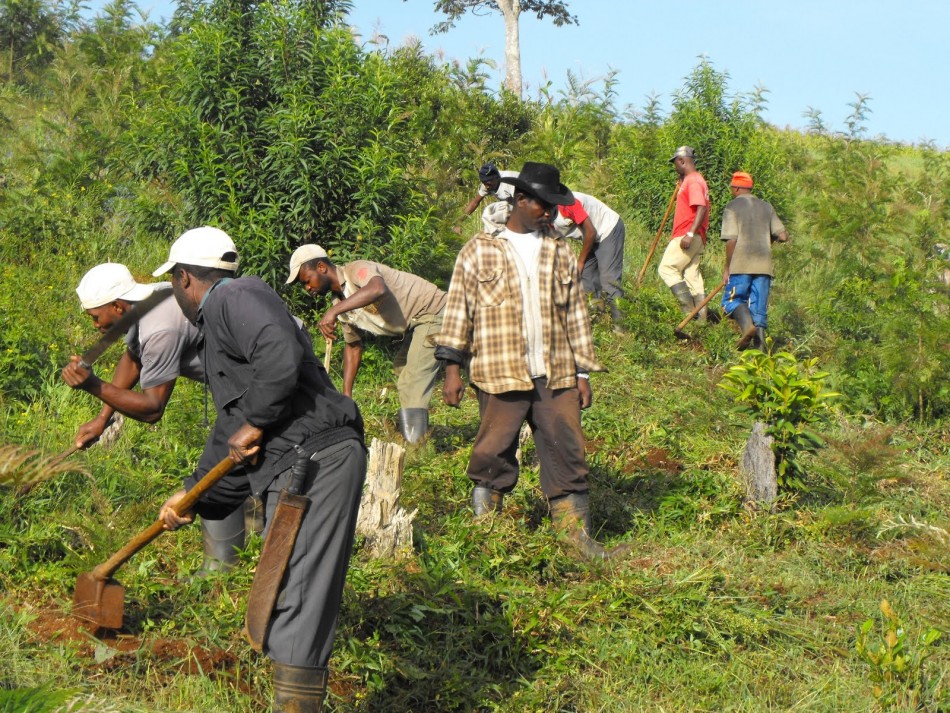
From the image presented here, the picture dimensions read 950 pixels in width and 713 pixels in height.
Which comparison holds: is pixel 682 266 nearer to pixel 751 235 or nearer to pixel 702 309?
pixel 702 309

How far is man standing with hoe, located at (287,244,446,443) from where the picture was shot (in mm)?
7773

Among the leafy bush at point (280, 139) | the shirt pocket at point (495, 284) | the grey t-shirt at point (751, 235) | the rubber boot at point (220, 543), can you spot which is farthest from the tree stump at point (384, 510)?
the grey t-shirt at point (751, 235)

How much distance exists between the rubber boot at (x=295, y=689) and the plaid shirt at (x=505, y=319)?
2320mm

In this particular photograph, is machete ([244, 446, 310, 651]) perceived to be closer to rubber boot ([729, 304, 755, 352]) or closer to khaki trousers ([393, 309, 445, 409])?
khaki trousers ([393, 309, 445, 409])

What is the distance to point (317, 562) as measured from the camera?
12.5 feet

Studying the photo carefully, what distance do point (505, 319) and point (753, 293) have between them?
5.67 m

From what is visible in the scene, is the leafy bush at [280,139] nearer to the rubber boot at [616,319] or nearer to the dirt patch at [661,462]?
the rubber boot at [616,319]

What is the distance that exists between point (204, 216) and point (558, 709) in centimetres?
654

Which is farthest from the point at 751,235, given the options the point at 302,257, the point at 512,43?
the point at 512,43

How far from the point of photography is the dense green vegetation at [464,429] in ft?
15.3

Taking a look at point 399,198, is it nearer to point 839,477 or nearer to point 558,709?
point 839,477

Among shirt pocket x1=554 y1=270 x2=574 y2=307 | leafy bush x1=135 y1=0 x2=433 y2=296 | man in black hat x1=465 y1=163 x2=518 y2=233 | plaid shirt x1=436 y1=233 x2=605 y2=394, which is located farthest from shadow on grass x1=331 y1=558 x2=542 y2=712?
leafy bush x1=135 y1=0 x2=433 y2=296

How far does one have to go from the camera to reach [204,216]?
979cm

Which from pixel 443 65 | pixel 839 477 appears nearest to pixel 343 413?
pixel 839 477
